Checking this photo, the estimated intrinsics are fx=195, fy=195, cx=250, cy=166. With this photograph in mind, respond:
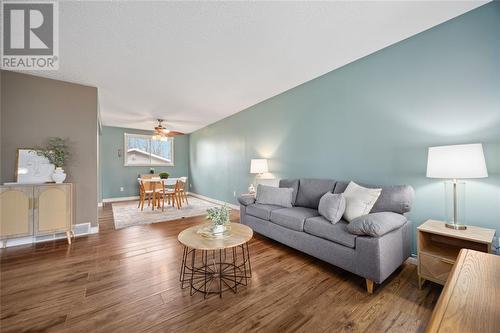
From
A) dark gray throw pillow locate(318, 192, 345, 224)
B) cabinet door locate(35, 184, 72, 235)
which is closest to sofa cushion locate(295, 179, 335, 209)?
dark gray throw pillow locate(318, 192, 345, 224)

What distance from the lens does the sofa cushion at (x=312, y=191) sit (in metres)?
2.81

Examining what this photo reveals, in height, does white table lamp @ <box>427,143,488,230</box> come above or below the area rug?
above

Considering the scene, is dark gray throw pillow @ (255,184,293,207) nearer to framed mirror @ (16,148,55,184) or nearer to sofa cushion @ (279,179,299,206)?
sofa cushion @ (279,179,299,206)

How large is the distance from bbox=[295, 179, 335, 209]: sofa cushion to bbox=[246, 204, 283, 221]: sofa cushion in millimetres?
390

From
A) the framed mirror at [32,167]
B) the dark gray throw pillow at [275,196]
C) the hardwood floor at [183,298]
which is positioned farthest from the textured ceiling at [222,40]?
the hardwood floor at [183,298]

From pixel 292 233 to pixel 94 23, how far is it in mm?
3125

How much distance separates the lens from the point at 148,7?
1783mm

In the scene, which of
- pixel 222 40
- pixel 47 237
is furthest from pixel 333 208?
pixel 47 237

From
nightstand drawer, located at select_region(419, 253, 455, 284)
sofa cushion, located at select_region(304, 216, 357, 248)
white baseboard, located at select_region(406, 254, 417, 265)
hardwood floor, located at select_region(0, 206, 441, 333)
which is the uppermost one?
sofa cushion, located at select_region(304, 216, 357, 248)

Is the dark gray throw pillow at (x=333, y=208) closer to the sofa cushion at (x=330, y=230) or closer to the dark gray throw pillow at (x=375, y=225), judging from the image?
the sofa cushion at (x=330, y=230)

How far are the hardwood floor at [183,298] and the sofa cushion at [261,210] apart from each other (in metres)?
0.54

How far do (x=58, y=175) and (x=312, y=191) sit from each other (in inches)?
153

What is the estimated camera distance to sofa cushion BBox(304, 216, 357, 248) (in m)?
1.87

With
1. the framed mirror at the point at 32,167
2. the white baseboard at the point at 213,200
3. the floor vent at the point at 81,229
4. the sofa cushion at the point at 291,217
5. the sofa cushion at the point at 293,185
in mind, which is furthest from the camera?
the white baseboard at the point at 213,200
